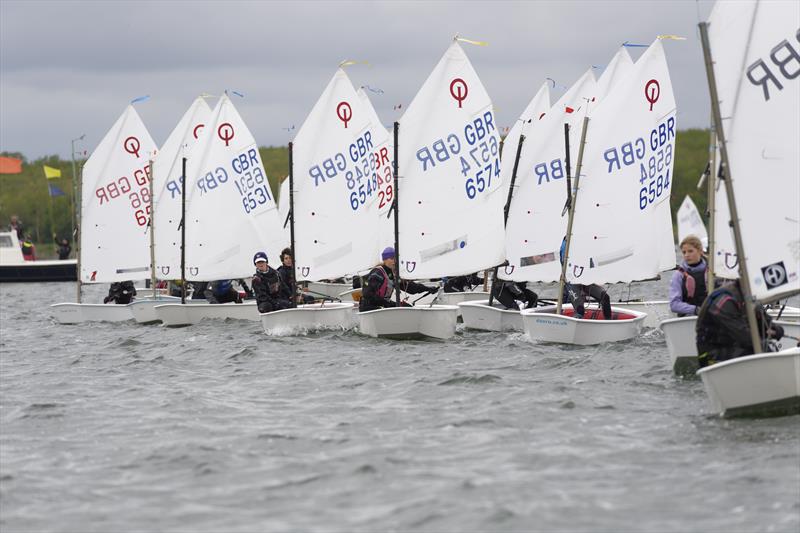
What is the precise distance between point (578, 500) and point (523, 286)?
1367cm

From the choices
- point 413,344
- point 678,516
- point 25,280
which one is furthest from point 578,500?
point 25,280

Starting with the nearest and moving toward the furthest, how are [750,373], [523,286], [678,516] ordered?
[678,516] → [750,373] → [523,286]

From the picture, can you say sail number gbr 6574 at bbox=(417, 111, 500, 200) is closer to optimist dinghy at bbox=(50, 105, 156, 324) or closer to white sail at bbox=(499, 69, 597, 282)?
white sail at bbox=(499, 69, 597, 282)

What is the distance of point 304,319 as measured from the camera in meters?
20.4

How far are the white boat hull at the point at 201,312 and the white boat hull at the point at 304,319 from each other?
2.71m

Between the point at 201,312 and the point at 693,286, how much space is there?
1137cm

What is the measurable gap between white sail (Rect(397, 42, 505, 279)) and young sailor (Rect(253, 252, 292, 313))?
8.65ft

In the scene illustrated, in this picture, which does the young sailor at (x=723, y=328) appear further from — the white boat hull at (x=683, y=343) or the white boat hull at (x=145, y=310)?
the white boat hull at (x=145, y=310)

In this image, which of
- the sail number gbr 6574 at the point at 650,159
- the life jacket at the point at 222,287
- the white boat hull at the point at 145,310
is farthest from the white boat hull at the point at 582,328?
the white boat hull at the point at 145,310

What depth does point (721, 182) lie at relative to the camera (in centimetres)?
1196

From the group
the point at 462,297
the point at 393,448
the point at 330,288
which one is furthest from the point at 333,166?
the point at 393,448

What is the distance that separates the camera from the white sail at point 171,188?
89.8 feet

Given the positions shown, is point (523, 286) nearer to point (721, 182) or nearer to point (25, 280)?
point (721, 182)

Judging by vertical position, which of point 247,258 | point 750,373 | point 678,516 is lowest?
point 678,516
